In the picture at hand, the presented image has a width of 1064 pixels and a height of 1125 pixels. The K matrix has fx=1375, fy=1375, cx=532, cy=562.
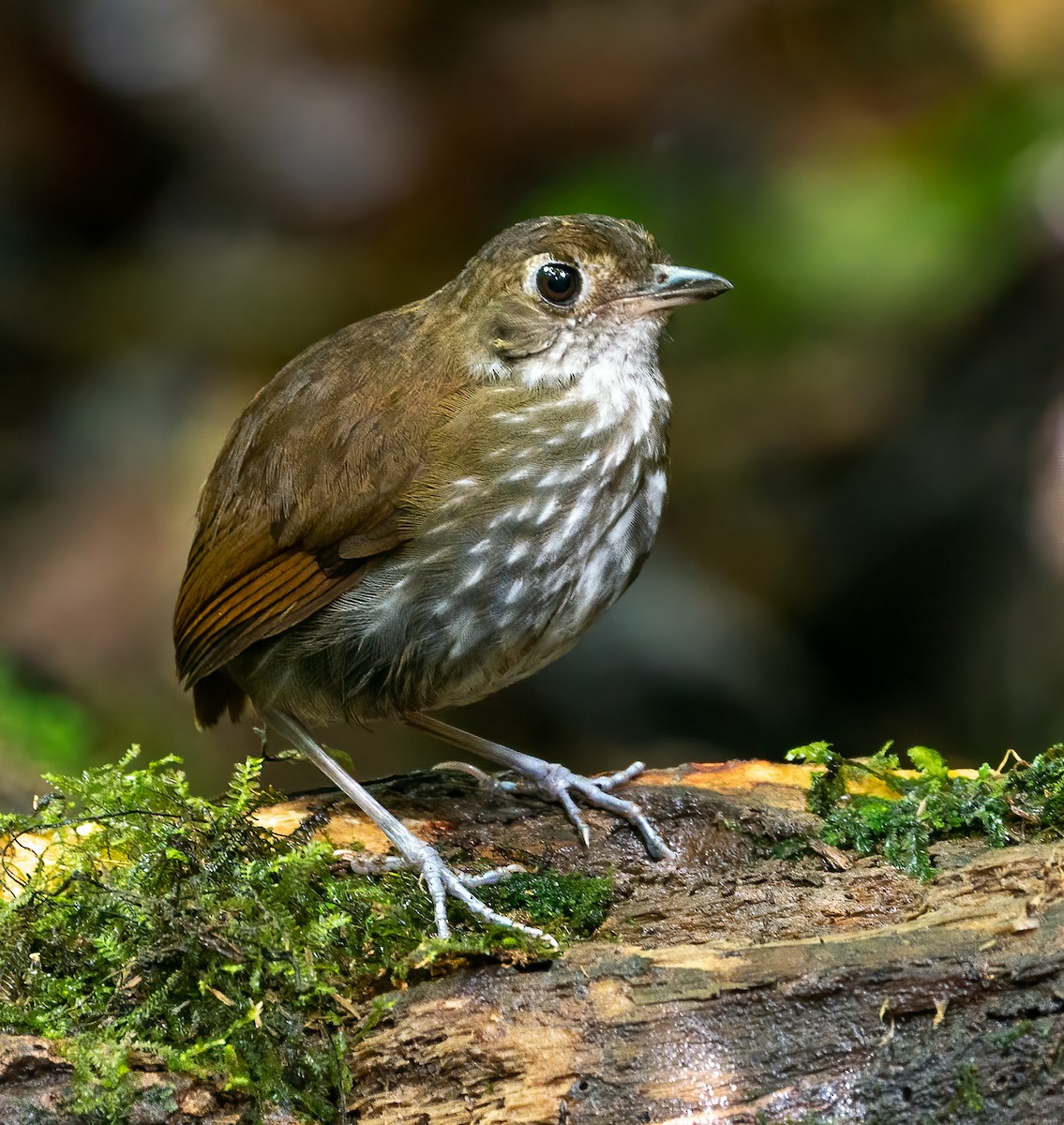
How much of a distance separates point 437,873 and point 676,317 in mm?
4066

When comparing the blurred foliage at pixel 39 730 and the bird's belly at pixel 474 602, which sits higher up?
the blurred foliage at pixel 39 730

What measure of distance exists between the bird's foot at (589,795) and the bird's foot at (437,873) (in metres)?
0.23

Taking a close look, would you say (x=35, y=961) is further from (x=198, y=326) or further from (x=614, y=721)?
(x=198, y=326)

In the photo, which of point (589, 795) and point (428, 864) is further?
point (589, 795)

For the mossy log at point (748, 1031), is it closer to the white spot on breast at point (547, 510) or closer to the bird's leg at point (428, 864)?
the bird's leg at point (428, 864)

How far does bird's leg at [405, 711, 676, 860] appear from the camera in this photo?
318 centimetres

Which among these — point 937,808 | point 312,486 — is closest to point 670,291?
point 312,486

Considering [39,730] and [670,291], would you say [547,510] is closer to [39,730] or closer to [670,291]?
[670,291]

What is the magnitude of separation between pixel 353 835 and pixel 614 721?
10.8 feet

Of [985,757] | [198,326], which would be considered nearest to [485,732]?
[985,757]

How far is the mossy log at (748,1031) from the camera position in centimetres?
218

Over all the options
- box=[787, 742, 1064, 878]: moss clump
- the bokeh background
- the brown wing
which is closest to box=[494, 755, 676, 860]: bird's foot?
box=[787, 742, 1064, 878]: moss clump

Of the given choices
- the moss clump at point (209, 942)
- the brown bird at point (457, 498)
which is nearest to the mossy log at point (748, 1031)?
the moss clump at point (209, 942)

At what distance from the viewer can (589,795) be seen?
131 inches
